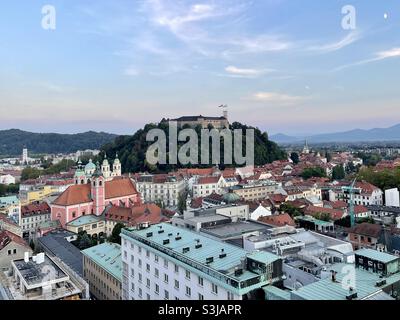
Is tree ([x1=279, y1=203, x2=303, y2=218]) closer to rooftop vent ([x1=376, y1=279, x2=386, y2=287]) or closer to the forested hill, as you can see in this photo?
rooftop vent ([x1=376, y1=279, x2=386, y2=287])

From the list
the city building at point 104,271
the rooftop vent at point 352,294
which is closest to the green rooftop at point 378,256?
the rooftop vent at point 352,294

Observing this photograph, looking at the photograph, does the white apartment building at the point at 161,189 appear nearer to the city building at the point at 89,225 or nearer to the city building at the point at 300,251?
the city building at the point at 89,225

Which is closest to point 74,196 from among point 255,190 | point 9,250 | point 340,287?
point 9,250

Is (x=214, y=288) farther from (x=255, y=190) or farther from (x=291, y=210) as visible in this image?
(x=255, y=190)

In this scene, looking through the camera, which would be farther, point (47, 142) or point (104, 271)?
point (47, 142)
